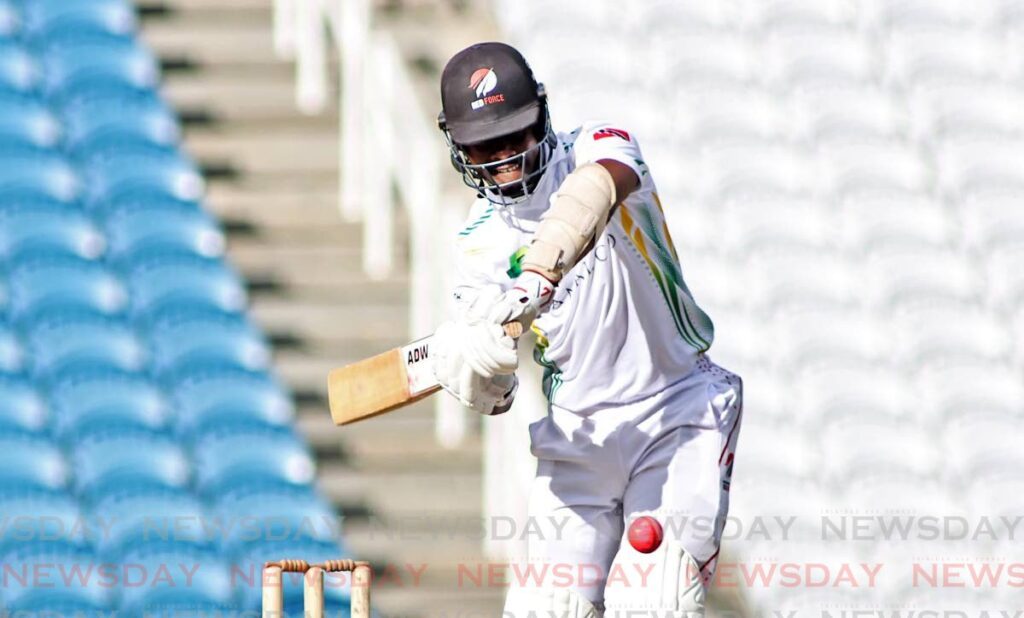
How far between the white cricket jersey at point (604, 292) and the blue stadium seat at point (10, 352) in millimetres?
3949

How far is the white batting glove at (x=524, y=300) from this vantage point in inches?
131

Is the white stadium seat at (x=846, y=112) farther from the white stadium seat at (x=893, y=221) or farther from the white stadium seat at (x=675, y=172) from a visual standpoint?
the white stadium seat at (x=675, y=172)

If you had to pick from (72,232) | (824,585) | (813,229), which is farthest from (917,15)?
(72,232)

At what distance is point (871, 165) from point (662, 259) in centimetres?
479

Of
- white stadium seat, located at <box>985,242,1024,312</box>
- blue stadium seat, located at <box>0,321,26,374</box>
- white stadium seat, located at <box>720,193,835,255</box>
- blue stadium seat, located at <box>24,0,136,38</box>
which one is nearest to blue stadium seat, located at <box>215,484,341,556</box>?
blue stadium seat, located at <box>0,321,26,374</box>

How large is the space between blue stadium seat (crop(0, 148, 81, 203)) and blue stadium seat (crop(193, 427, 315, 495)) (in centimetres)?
142

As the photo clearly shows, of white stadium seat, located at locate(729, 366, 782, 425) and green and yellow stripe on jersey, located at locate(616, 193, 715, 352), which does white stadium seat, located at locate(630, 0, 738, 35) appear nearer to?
white stadium seat, located at locate(729, 366, 782, 425)

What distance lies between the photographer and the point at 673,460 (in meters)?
3.83

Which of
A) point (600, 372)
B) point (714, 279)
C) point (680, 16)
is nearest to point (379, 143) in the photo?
point (714, 279)

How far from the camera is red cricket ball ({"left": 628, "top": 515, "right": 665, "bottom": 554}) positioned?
3715 mm

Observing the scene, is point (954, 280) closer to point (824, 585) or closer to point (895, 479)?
point (895, 479)

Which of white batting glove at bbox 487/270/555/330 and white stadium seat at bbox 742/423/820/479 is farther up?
white stadium seat at bbox 742/423/820/479

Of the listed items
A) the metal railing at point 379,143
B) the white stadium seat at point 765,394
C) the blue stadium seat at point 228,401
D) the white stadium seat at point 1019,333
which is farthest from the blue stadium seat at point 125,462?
the white stadium seat at point 1019,333

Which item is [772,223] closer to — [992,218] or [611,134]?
[992,218]
